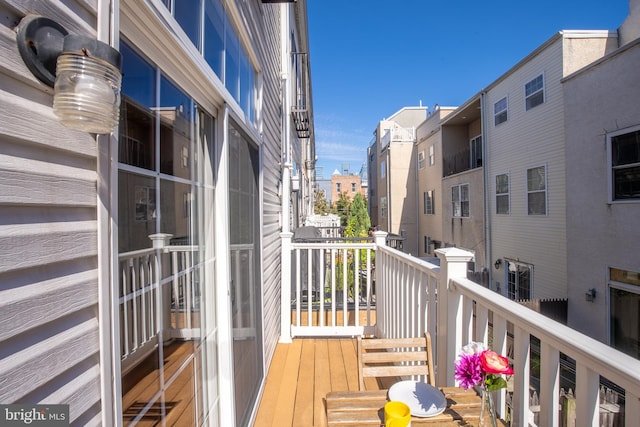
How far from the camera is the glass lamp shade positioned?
24.6 inches

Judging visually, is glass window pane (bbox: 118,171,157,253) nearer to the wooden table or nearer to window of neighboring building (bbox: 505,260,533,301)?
the wooden table

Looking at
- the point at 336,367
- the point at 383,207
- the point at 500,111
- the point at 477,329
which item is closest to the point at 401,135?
the point at 383,207

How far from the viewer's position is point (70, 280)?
0.70 m

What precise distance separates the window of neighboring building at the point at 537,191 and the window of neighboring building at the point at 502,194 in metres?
0.95

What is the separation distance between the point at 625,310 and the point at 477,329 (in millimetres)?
6537

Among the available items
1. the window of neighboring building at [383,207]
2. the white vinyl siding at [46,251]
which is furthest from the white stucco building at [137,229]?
the window of neighboring building at [383,207]

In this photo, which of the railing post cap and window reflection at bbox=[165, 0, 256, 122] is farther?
the railing post cap

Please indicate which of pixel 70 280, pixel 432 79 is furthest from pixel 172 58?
pixel 432 79

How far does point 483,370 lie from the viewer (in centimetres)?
104

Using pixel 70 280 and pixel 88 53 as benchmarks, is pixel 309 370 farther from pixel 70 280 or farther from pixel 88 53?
pixel 88 53

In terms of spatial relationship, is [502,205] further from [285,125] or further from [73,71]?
[73,71]

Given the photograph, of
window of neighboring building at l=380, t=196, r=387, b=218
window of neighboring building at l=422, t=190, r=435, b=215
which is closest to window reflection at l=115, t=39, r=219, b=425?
window of neighboring building at l=422, t=190, r=435, b=215

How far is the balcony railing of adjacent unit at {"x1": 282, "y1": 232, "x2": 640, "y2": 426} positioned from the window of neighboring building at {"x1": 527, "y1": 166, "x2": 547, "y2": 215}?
5.49 meters

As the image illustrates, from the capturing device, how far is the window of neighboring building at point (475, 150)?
12180 mm
